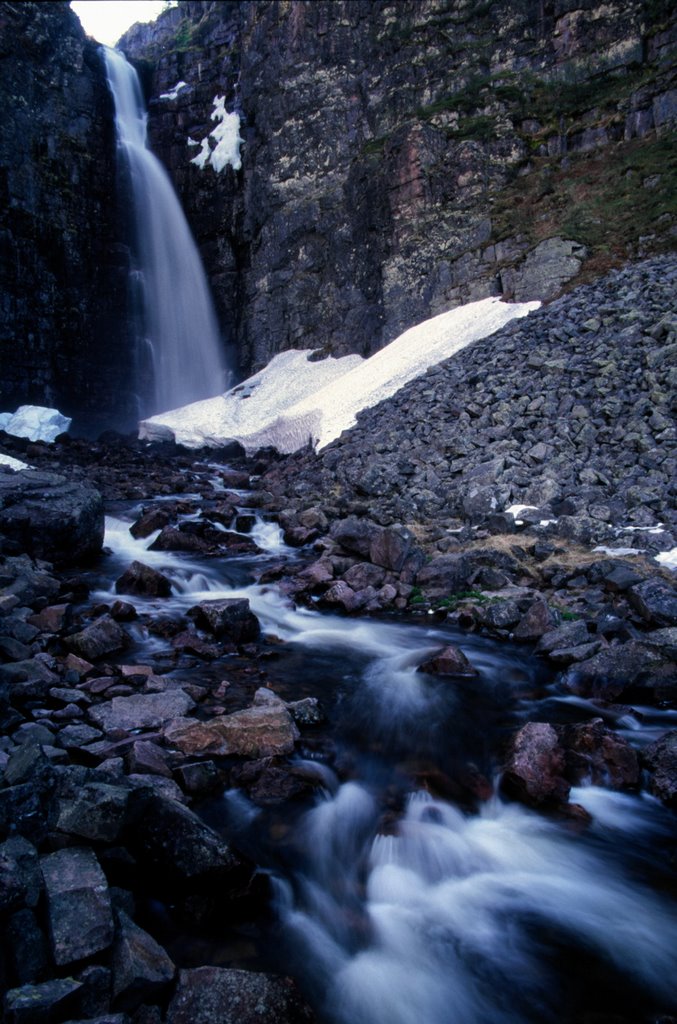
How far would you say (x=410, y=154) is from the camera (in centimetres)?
2458

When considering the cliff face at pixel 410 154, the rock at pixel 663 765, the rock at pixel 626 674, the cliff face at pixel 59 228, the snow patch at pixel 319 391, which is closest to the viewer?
the rock at pixel 663 765

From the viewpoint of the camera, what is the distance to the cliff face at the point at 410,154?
1989 cm

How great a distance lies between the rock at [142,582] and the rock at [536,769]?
18.5ft

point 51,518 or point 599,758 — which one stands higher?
point 51,518

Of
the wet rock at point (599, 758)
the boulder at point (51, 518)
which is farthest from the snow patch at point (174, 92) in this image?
the wet rock at point (599, 758)

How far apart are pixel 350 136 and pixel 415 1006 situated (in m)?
33.0

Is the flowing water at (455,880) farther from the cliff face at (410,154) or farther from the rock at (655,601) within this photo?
the cliff face at (410,154)

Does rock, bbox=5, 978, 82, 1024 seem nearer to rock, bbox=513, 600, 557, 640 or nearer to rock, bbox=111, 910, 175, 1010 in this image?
rock, bbox=111, 910, 175, 1010

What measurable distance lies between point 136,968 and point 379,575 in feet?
22.6

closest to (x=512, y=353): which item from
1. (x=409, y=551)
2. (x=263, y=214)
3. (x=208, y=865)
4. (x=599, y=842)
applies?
(x=409, y=551)

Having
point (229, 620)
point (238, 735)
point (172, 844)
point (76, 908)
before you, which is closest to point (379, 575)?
point (229, 620)

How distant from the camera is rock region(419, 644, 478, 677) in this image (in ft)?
20.4

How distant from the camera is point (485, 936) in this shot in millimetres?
3275

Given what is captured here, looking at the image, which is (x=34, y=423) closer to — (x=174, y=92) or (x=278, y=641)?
(x=278, y=641)
